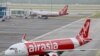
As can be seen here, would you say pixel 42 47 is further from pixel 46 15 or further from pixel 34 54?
pixel 46 15

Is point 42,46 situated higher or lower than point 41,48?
higher

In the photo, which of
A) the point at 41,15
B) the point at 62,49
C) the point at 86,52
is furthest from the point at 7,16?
the point at 62,49

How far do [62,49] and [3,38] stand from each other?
25.2 meters

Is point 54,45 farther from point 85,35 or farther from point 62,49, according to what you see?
point 85,35

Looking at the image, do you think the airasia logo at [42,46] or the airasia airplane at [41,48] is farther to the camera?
the airasia logo at [42,46]

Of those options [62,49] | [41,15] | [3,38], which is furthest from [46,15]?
[62,49]

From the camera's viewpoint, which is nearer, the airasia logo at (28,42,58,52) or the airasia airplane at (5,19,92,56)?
the airasia airplane at (5,19,92,56)

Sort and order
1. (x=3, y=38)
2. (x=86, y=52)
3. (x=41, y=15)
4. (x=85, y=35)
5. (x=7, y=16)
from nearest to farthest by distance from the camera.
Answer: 1. (x=85, y=35)
2. (x=86, y=52)
3. (x=3, y=38)
4. (x=7, y=16)
5. (x=41, y=15)

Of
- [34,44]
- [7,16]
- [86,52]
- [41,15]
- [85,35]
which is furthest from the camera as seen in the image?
[41,15]

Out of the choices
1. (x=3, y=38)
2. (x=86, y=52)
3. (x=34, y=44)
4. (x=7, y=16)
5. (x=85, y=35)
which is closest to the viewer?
(x=34, y=44)

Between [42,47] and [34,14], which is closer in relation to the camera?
[42,47]

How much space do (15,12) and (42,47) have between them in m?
91.2

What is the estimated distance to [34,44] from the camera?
36656 mm

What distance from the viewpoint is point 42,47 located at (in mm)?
36812
